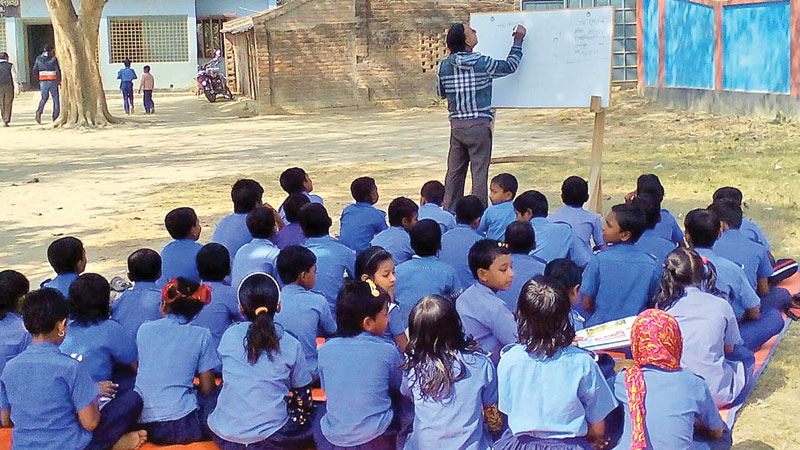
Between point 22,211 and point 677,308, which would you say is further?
point 22,211

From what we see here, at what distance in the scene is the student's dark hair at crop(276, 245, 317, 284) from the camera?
4.18 m

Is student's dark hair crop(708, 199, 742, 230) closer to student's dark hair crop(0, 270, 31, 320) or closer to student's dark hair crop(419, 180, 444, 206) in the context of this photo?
student's dark hair crop(419, 180, 444, 206)

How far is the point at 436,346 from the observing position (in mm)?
3352

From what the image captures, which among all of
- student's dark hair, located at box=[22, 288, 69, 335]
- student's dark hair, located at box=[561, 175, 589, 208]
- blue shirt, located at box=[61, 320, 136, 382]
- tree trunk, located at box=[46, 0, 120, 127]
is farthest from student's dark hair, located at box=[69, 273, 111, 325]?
tree trunk, located at box=[46, 0, 120, 127]

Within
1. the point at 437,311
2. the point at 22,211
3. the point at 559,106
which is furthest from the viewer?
the point at 22,211

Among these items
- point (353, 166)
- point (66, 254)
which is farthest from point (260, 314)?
point (353, 166)

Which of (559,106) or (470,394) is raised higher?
(559,106)

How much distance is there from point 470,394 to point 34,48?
1229 inches

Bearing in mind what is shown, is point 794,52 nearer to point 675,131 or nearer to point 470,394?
point 675,131

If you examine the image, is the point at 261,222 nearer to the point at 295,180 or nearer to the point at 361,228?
the point at 361,228

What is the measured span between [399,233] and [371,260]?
0.99 metres

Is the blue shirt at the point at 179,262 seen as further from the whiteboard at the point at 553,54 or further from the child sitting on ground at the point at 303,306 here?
the whiteboard at the point at 553,54

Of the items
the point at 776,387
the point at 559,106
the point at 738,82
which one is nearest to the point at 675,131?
the point at 738,82

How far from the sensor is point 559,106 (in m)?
7.61
